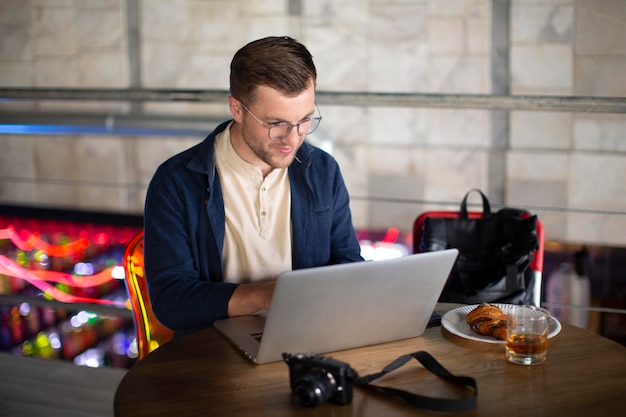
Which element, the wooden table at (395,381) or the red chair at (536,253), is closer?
the wooden table at (395,381)

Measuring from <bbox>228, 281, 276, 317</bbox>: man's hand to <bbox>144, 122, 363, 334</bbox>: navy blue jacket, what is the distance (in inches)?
0.7

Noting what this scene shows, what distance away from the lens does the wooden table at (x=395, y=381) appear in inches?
47.3

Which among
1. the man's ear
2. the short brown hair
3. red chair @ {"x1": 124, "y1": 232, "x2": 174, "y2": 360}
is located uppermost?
the short brown hair

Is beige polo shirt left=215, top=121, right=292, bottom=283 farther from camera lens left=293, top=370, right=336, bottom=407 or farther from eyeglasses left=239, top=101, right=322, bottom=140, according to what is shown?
camera lens left=293, top=370, right=336, bottom=407

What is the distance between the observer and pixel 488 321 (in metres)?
1.48

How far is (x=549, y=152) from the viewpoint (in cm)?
350

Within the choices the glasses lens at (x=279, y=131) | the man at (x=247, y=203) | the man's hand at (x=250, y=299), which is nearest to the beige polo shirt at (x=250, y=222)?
the man at (x=247, y=203)

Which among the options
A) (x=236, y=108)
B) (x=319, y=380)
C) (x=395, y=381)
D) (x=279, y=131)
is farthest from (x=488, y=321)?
(x=236, y=108)

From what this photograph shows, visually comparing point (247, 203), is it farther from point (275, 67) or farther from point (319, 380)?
point (319, 380)

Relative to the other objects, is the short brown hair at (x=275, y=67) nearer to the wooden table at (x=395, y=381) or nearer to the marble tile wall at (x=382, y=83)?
the wooden table at (x=395, y=381)

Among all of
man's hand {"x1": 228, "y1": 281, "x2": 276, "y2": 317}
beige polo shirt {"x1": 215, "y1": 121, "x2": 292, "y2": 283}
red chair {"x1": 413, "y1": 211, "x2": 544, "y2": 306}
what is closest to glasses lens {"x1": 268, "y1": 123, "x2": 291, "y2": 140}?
beige polo shirt {"x1": 215, "y1": 121, "x2": 292, "y2": 283}

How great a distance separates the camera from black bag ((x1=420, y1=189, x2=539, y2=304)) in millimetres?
2094

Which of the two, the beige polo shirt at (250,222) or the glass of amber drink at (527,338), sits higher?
the beige polo shirt at (250,222)

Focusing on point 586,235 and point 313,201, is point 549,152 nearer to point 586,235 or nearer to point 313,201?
point 586,235
